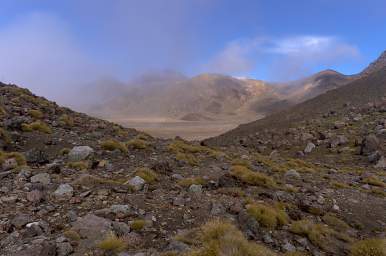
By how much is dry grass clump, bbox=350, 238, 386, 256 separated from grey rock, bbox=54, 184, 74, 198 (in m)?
6.36

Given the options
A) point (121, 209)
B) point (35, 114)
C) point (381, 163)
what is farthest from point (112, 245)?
point (381, 163)

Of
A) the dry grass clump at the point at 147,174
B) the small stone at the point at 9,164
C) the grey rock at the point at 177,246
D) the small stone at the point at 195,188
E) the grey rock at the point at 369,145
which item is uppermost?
the small stone at the point at 9,164

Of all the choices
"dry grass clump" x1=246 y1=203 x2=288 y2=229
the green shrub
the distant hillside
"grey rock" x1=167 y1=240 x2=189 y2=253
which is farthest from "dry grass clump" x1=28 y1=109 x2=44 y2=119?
the distant hillside

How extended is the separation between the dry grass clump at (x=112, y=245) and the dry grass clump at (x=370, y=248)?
15.3 ft

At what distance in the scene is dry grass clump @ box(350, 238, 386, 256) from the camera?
6662 millimetres

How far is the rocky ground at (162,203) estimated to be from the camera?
623 centimetres

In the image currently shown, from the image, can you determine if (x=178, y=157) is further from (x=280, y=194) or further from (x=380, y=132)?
(x=380, y=132)

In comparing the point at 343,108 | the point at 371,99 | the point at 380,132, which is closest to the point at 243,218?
the point at 380,132

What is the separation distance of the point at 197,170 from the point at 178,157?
1.51m

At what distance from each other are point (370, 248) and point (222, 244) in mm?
3261

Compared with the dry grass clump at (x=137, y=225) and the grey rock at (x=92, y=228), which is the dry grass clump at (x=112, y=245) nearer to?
the grey rock at (x=92, y=228)

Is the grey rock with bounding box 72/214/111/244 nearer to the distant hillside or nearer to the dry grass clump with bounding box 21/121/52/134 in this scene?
the dry grass clump with bounding box 21/121/52/134

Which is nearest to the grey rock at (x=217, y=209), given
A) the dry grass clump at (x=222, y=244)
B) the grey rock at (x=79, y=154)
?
the dry grass clump at (x=222, y=244)

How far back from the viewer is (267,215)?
8.04 meters
